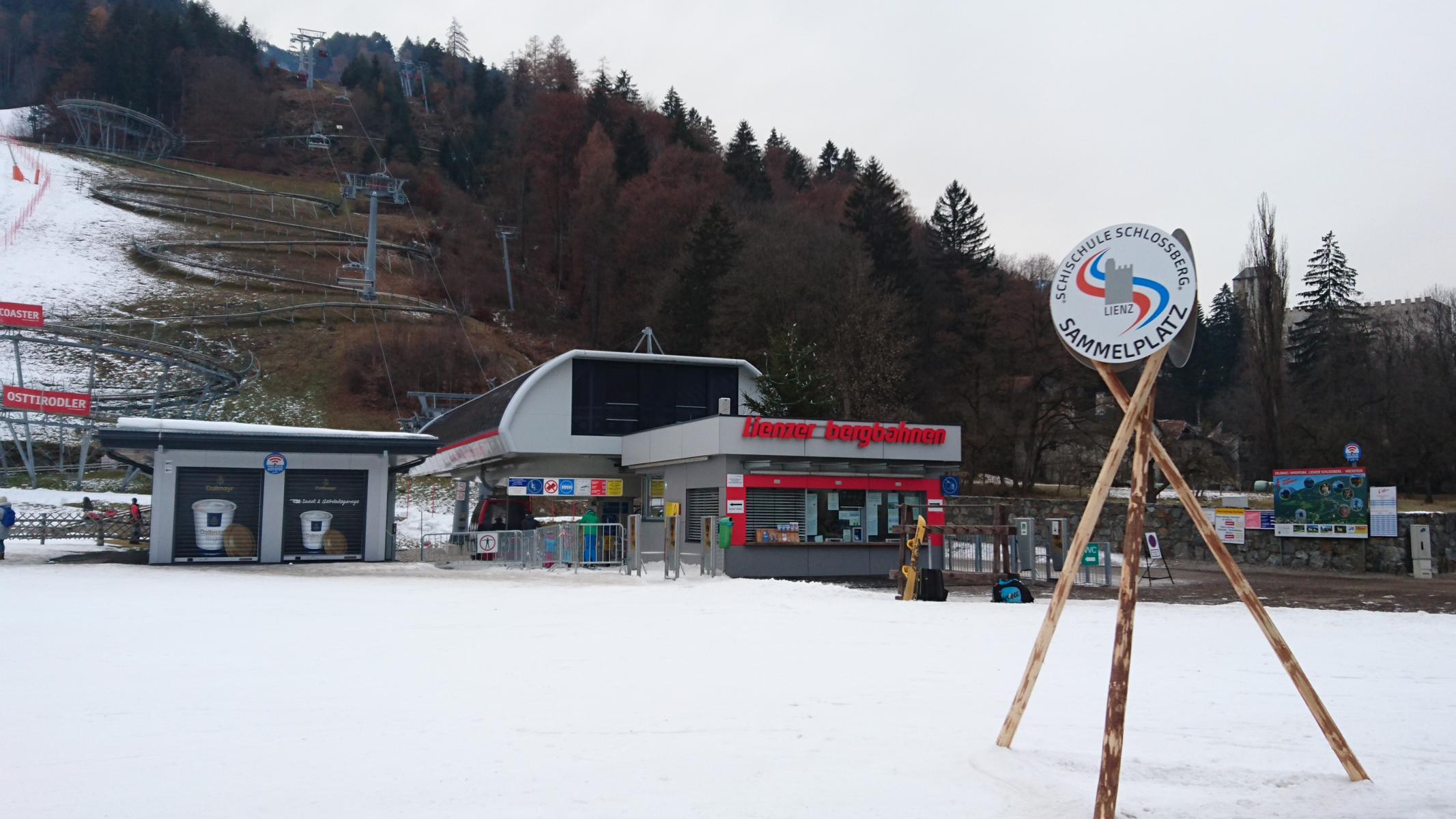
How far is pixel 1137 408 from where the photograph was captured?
6.44 m

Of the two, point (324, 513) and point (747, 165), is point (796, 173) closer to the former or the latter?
point (747, 165)

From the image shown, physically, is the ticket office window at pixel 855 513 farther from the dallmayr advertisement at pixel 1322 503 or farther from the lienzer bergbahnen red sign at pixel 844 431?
the dallmayr advertisement at pixel 1322 503

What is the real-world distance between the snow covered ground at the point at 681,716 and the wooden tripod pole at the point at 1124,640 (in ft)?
1.27

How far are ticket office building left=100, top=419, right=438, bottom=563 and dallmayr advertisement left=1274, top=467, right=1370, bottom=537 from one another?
23798mm

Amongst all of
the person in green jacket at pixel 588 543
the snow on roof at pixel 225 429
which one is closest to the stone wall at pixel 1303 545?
the person in green jacket at pixel 588 543

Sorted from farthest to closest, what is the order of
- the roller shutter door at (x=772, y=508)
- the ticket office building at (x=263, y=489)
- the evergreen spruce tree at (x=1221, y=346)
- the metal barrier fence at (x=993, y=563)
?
1. the evergreen spruce tree at (x=1221, y=346)
2. the ticket office building at (x=263, y=489)
3. the roller shutter door at (x=772, y=508)
4. the metal barrier fence at (x=993, y=563)

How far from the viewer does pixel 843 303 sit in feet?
157

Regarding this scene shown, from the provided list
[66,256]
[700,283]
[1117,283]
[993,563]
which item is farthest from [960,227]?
[66,256]

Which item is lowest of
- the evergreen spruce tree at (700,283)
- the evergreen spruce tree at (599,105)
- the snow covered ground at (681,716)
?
the snow covered ground at (681,716)

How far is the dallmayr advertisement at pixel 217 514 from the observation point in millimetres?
26766

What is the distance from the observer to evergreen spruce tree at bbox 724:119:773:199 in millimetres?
77000

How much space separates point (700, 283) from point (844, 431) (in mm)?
34323

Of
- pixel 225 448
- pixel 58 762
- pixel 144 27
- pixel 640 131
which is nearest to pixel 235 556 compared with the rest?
pixel 225 448

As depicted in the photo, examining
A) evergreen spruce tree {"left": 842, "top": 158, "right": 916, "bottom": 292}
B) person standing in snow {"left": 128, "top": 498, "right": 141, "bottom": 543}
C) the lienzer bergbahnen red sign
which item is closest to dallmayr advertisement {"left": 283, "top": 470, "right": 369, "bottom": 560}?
person standing in snow {"left": 128, "top": 498, "right": 141, "bottom": 543}
